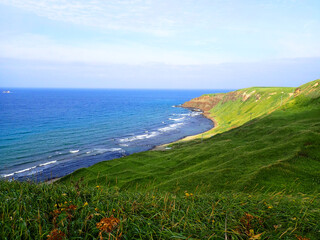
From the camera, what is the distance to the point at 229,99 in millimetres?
148625

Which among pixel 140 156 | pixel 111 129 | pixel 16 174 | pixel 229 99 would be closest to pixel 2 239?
pixel 140 156

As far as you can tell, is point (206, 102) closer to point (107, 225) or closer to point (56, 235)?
point (107, 225)

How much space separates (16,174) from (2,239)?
5080cm

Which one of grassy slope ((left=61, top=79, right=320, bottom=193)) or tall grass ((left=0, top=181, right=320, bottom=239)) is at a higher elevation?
tall grass ((left=0, top=181, right=320, bottom=239))

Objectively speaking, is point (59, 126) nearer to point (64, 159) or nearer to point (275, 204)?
point (64, 159)

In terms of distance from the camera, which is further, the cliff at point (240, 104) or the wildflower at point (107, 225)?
the cliff at point (240, 104)

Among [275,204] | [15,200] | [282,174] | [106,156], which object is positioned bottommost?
[106,156]

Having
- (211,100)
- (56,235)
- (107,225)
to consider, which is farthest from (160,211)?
(211,100)

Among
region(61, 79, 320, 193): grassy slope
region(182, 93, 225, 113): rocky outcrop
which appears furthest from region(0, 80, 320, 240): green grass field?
region(182, 93, 225, 113): rocky outcrop

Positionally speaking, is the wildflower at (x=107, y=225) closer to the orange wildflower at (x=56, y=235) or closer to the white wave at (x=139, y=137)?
the orange wildflower at (x=56, y=235)

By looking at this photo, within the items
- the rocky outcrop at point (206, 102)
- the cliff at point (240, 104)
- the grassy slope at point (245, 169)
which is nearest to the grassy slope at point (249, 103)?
the cliff at point (240, 104)

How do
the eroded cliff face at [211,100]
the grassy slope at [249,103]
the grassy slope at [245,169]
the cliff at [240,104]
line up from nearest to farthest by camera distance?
the grassy slope at [245,169] < the cliff at [240,104] < the grassy slope at [249,103] < the eroded cliff face at [211,100]

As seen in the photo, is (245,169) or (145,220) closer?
(145,220)

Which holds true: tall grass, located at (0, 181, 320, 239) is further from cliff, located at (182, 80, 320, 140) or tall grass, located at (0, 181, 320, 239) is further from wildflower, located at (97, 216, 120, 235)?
cliff, located at (182, 80, 320, 140)
